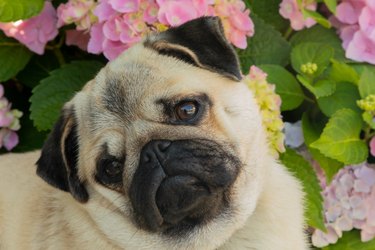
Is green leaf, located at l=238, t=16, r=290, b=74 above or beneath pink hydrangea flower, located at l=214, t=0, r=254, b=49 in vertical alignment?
beneath

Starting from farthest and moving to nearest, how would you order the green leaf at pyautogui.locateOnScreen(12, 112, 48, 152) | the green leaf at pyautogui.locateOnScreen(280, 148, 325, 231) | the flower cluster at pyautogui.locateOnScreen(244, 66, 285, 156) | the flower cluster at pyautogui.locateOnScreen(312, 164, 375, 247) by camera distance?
the green leaf at pyautogui.locateOnScreen(12, 112, 48, 152), the flower cluster at pyautogui.locateOnScreen(312, 164, 375, 247), the green leaf at pyautogui.locateOnScreen(280, 148, 325, 231), the flower cluster at pyautogui.locateOnScreen(244, 66, 285, 156)

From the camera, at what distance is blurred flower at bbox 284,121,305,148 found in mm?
2527

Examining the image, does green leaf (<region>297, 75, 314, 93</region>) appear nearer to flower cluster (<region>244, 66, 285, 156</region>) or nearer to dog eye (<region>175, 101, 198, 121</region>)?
flower cluster (<region>244, 66, 285, 156</region>)

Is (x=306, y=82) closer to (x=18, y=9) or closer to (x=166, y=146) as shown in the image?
(x=166, y=146)

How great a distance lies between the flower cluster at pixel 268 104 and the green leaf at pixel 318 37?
43cm

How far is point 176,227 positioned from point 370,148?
0.80 meters

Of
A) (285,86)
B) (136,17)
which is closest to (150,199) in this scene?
(136,17)

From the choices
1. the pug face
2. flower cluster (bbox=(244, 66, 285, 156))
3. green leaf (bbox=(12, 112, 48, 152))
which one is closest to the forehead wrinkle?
the pug face

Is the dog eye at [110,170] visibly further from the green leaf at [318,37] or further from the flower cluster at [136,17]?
the green leaf at [318,37]

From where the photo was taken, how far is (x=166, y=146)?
6.15ft

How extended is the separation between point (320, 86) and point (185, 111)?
0.60 meters

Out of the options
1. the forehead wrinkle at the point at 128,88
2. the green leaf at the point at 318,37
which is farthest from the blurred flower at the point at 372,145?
the forehead wrinkle at the point at 128,88

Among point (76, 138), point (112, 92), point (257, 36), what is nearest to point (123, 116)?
point (112, 92)

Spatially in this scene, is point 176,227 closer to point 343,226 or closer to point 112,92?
point 112,92
